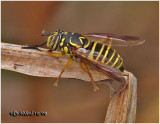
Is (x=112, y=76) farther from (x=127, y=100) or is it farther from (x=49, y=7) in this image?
(x=49, y=7)

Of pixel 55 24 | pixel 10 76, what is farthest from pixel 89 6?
pixel 10 76

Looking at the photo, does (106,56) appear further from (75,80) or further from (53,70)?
(75,80)

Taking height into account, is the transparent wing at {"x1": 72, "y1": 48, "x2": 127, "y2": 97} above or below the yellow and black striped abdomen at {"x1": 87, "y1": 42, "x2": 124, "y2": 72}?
below

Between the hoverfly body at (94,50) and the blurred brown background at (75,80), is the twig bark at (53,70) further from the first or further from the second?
the blurred brown background at (75,80)

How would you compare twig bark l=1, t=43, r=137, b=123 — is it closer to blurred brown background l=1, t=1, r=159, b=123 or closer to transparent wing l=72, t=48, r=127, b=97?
transparent wing l=72, t=48, r=127, b=97

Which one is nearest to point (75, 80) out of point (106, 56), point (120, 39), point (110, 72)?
point (120, 39)

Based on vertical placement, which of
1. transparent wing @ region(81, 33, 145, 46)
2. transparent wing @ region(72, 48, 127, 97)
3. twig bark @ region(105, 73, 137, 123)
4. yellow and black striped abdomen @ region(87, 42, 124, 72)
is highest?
transparent wing @ region(81, 33, 145, 46)

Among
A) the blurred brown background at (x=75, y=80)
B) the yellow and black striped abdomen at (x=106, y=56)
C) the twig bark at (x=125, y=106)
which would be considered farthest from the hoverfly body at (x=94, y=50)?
the blurred brown background at (x=75, y=80)

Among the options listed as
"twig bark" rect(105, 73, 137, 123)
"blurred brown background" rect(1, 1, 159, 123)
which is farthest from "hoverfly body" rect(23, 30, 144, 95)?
"blurred brown background" rect(1, 1, 159, 123)
